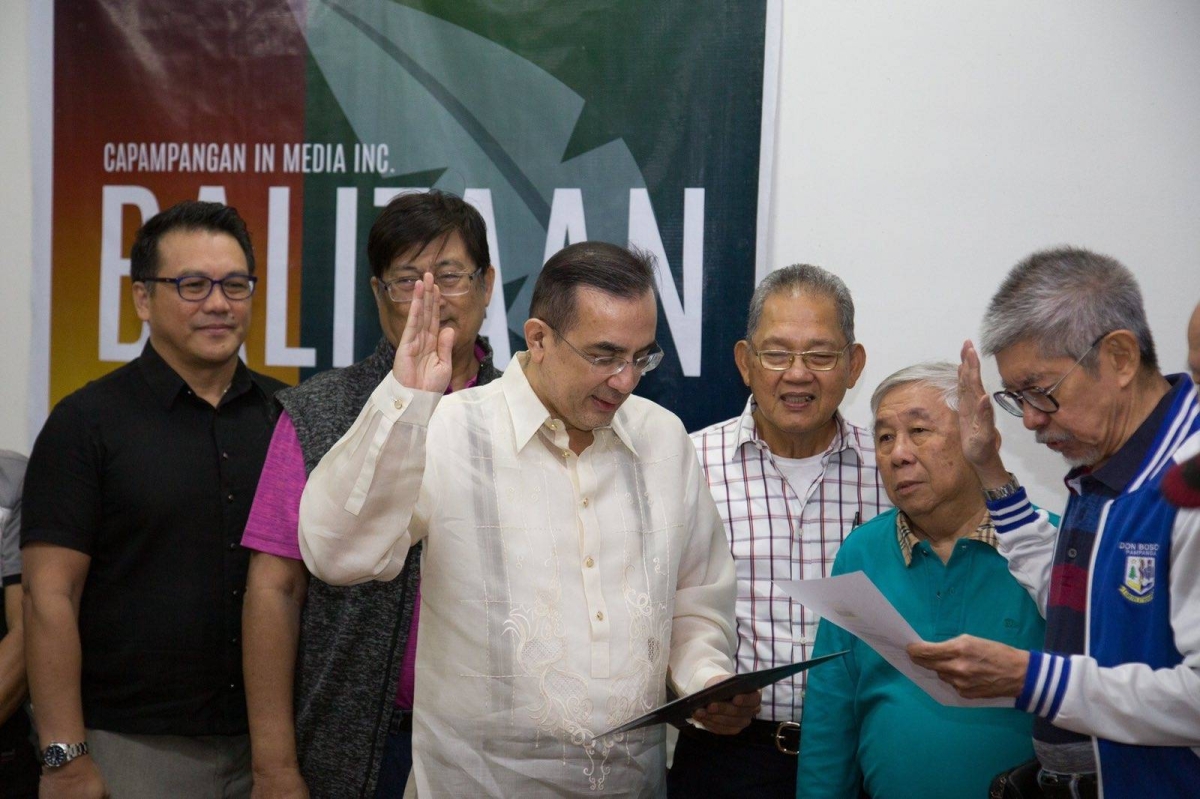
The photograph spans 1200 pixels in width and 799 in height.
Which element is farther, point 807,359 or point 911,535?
point 807,359

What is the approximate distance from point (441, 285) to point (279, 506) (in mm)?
583

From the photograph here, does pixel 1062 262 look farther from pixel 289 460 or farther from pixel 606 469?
pixel 289 460

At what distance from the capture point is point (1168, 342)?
122 inches

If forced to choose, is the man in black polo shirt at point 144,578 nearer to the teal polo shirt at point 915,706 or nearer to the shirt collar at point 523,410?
the shirt collar at point 523,410

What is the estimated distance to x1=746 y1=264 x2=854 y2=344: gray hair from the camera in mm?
2643

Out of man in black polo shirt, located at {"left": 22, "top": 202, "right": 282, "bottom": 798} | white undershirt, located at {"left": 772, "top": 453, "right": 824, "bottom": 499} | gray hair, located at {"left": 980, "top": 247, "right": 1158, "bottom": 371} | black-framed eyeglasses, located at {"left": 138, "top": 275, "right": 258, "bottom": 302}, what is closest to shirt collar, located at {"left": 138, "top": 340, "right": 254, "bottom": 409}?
man in black polo shirt, located at {"left": 22, "top": 202, "right": 282, "bottom": 798}

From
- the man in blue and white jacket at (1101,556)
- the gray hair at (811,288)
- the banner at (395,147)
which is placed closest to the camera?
the man in blue and white jacket at (1101,556)

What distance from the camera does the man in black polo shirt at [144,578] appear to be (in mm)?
2391

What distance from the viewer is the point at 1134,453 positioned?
6.08 feet

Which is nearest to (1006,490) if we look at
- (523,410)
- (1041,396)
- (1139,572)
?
(1041,396)

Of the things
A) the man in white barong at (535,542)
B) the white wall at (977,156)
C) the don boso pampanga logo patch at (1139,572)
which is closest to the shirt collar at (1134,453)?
the don boso pampanga logo patch at (1139,572)

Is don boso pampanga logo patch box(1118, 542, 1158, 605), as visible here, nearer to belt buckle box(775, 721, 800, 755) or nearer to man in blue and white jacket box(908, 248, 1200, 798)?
man in blue and white jacket box(908, 248, 1200, 798)

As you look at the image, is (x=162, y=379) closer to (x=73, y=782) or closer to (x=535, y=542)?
(x=73, y=782)

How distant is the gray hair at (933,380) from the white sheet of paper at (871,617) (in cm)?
58
